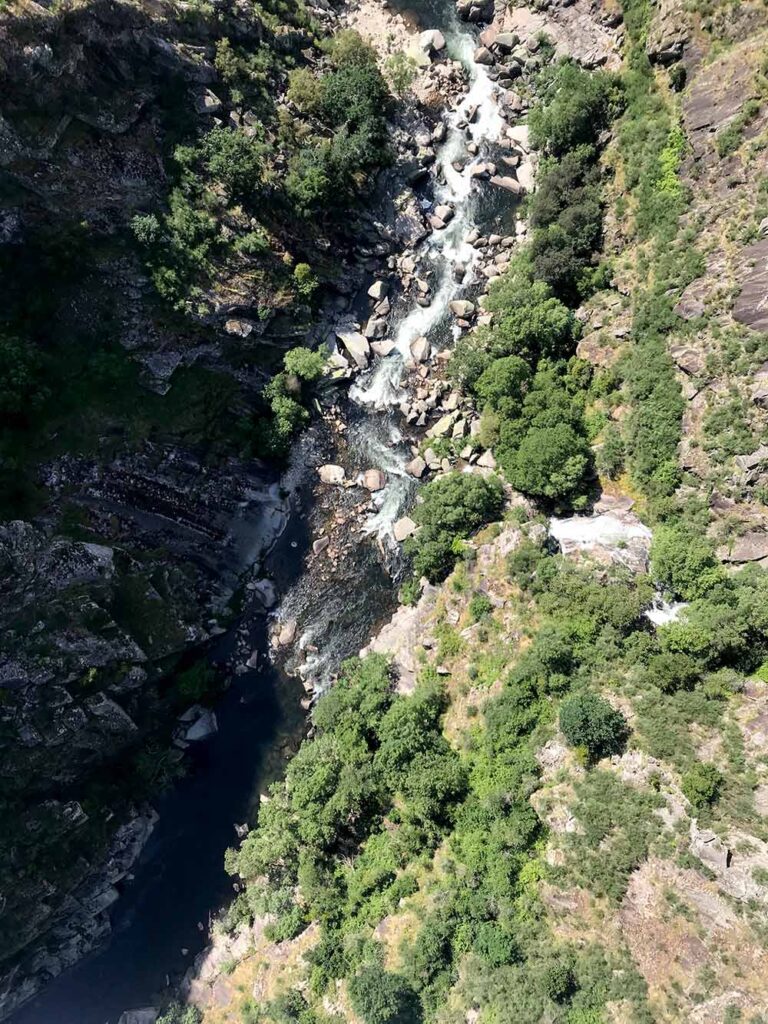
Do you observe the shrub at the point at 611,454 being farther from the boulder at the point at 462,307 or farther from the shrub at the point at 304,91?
the shrub at the point at 304,91

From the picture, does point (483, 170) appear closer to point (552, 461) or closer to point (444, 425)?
point (444, 425)

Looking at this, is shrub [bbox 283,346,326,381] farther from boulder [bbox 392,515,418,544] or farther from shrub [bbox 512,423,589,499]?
shrub [bbox 512,423,589,499]

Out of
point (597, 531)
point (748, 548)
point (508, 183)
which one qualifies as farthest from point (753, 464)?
point (508, 183)

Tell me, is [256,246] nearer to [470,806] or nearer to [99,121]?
[99,121]

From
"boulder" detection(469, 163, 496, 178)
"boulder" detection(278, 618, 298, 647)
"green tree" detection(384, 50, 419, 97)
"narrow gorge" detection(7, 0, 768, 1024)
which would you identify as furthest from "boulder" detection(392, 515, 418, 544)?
"green tree" detection(384, 50, 419, 97)

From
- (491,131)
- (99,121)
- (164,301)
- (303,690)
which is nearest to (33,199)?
(99,121)
